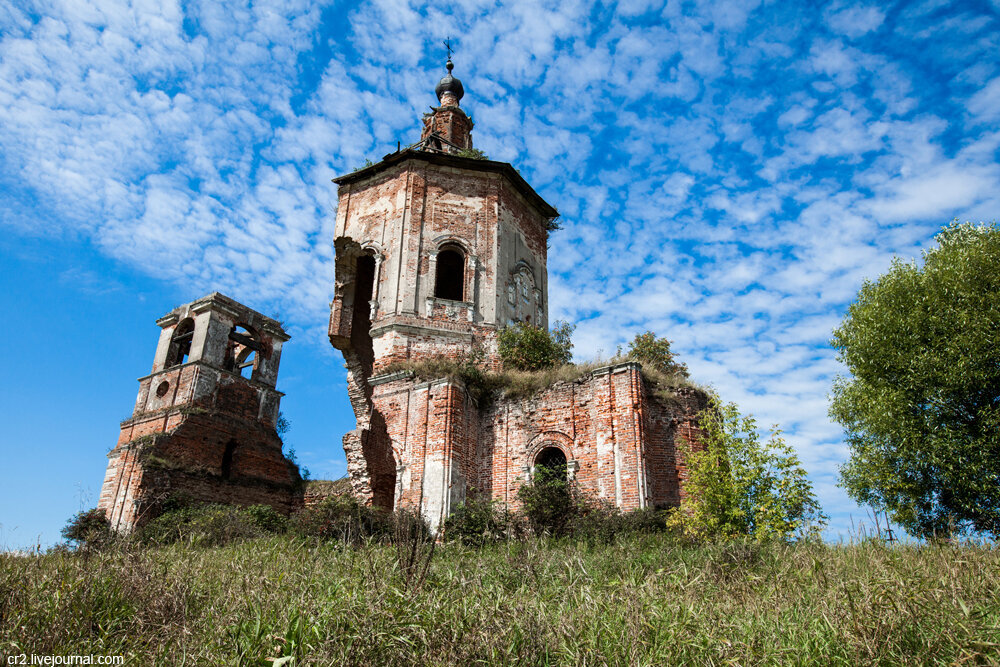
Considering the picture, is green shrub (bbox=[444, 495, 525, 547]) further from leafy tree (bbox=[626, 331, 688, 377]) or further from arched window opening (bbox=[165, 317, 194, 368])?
arched window opening (bbox=[165, 317, 194, 368])

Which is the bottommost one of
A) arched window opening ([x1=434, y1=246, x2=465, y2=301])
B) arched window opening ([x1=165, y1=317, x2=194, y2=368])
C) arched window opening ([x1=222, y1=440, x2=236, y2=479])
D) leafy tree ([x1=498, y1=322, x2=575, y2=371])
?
arched window opening ([x1=222, y1=440, x2=236, y2=479])

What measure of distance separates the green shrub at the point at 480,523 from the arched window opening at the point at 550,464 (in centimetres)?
115

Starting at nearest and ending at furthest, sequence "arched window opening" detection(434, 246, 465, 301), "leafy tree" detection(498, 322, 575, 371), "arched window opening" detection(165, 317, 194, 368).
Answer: "leafy tree" detection(498, 322, 575, 371)
"arched window opening" detection(434, 246, 465, 301)
"arched window opening" detection(165, 317, 194, 368)

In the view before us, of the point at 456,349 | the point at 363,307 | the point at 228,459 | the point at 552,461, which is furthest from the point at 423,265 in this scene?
the point at 228,459

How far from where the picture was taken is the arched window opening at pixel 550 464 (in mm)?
13266

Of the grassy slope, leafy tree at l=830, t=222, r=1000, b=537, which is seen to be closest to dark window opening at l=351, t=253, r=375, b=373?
the grassy slope

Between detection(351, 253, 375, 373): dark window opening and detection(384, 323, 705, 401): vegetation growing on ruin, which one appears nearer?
detection(384, 323, 705, 401): vegetation growing on ruin

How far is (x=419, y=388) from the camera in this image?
14.3 meters

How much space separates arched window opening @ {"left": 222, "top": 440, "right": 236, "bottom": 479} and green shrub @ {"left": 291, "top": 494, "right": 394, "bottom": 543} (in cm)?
787

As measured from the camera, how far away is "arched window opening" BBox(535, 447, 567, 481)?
1327 cm

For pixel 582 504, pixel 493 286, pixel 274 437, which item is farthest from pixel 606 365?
pixel 274 437

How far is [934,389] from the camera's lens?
13.9 meters

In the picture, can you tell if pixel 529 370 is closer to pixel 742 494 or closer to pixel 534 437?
pixel 534 437

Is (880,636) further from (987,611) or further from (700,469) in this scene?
(700,469)
